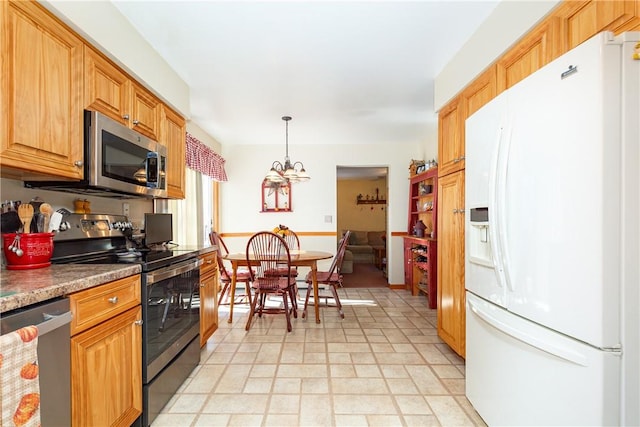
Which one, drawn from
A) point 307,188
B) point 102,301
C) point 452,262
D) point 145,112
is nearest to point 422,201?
point 307,188

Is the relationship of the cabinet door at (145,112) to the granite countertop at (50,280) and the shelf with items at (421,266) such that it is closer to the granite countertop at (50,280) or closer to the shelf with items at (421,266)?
the granite countertop at (50,280)

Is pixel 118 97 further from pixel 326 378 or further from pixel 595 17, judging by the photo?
pixel 595 17

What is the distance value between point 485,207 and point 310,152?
382 cm

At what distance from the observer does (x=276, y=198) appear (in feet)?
16.6

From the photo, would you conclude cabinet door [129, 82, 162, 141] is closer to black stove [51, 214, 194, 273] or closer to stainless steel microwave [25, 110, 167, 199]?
stainless steel microwave [25, 110, 167, 199]

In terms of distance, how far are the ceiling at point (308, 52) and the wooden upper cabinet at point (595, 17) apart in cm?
53

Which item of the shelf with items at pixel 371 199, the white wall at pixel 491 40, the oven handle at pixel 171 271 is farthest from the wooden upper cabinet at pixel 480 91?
the shelf with items at pixel 371 199

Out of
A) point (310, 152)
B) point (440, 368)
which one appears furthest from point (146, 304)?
point (310, 152)

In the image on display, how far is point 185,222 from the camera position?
360 centimetres

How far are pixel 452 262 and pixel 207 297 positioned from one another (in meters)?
1.94

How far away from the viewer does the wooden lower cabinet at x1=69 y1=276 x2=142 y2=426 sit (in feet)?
3.76

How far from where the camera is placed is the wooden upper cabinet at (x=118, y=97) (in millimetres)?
1599

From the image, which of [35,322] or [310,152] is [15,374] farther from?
[310,152]

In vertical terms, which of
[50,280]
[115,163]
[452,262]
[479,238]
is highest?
[115,163]
